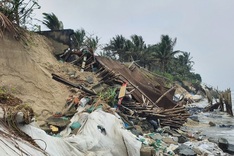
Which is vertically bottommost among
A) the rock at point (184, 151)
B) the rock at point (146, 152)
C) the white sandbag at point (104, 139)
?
the rock at point (184, 151)

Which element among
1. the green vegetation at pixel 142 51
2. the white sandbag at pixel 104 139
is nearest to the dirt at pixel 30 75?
the white sandbag at pixel 104 139

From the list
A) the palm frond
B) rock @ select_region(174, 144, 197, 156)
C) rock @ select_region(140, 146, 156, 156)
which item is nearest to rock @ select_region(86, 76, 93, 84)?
the palm frond

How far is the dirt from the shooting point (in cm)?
611

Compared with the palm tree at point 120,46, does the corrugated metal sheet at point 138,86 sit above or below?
below

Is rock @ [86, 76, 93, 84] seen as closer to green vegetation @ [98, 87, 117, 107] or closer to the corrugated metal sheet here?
green vegetation @ [98, 87, 117, 107]

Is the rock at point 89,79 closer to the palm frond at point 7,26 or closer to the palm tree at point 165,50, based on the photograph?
the palm frond at point 7,26

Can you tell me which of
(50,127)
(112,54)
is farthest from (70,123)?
(112,54)

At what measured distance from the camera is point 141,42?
30.1 m

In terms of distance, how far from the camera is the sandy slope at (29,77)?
612cm

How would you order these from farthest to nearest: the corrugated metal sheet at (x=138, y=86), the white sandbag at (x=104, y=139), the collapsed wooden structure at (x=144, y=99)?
the corrugated metal sheet at (x=138, y=86) < the collapsed wooden structure at (x=144, y=99) < the white sandbag at (x=104, y=139)

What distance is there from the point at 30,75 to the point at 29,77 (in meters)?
0.14

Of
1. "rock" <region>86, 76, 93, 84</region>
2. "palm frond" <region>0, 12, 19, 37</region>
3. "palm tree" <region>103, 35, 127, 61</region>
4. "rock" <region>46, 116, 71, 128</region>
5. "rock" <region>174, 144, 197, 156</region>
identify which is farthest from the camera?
"palm tree" <region>103, 35, 127, 61</region>

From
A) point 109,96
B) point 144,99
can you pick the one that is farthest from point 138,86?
point 109,96

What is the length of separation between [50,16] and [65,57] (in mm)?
5806
